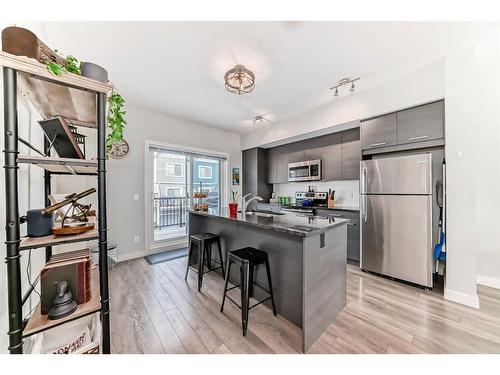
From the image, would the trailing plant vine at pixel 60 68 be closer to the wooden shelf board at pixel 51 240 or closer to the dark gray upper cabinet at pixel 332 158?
the wooden shelf board at pixel 51 240

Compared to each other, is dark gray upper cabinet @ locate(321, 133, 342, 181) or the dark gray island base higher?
dark gray upper cabinet @ locate(321, 133, 342, 181)

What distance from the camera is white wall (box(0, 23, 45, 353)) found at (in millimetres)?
984

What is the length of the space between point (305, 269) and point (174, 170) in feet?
11.8

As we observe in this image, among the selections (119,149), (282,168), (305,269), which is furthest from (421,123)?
(119,149)

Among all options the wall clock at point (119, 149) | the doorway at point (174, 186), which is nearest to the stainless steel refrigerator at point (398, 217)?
the doorway at point (174, 186)

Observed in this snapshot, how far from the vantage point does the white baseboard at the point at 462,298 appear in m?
2.01

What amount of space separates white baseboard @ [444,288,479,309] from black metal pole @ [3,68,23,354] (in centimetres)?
345

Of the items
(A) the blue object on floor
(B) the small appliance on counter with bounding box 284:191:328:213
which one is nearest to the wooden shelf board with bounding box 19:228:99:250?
(A) the blue object on floor

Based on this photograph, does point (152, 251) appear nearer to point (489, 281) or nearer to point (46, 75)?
point (46, 75)

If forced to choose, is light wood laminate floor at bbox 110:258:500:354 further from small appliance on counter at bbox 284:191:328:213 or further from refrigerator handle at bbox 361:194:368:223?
small appliance on counter at bbox 284:191:328:213

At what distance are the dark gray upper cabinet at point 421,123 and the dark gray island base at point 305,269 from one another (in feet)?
5.27

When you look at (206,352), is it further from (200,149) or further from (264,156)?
(264,156)

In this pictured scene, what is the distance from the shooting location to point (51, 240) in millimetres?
920
